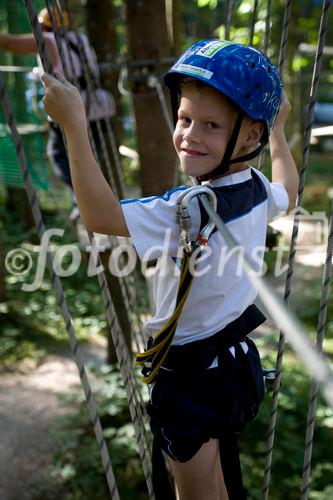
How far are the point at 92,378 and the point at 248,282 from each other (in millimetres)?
2415

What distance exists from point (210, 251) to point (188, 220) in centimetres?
12

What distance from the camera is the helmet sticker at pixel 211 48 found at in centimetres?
105

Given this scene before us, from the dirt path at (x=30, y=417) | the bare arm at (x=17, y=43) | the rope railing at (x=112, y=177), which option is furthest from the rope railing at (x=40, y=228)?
the dirt path at (x=30, y=417)

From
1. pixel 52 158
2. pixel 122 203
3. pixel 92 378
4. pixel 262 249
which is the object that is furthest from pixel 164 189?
pixel 122 203

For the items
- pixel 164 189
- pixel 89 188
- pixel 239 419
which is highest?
pixel 89 188

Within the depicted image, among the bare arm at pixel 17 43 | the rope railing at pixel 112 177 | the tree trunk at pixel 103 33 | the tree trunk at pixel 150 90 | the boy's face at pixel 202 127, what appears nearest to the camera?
the boy's face at pixel 202 127

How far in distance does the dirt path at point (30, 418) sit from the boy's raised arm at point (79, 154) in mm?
2096

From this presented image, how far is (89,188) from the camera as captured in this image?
0.90 metres

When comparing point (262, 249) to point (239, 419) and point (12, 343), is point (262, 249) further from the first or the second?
point (12, 343)

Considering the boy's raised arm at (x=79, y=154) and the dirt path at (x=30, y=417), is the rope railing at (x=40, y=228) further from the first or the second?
the dirt path at (x=30, y=417)

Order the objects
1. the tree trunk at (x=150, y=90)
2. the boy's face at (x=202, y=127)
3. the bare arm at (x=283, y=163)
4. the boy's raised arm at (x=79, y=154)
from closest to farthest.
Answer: the boy's raised arm at (x=79, y=154), the boy's face at (x=202, y=127), the bare arm at (x=283, y=163), the tree trunk at (x=150, y=90)

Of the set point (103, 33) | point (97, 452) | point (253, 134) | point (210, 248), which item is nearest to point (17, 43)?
point (103, 33)

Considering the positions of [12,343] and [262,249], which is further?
[12,343]

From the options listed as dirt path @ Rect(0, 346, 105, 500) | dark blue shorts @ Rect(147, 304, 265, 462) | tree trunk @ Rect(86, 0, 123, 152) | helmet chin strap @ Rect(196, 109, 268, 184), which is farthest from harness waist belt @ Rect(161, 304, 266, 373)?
tree trunk @ Rect(86, 0, 123, 152)
